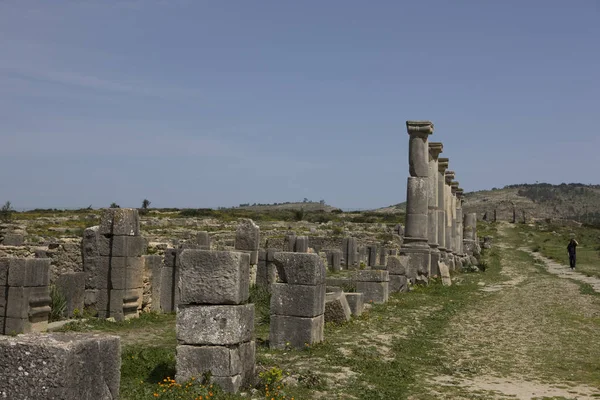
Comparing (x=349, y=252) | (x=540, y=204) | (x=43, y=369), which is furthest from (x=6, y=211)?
(x=540, y=204)

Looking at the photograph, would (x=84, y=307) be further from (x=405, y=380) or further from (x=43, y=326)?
(x=405, y=380)

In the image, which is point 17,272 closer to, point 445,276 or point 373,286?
point 373,286

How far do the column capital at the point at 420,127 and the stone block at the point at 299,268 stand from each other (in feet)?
51.7

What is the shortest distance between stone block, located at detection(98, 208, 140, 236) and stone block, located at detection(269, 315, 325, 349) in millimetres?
5583

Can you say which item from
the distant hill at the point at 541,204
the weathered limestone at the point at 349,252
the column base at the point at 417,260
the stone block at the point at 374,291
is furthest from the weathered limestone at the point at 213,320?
the distant hill at the point at 541,204

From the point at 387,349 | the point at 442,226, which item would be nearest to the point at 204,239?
the point at 442,226

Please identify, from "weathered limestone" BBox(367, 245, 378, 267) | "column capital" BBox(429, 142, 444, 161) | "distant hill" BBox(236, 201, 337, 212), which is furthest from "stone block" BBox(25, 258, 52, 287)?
"distant hill" BBox(236, 201, 337, 212)

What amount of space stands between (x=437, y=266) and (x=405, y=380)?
17.0m

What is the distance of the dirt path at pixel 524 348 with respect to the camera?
1034 centimetres

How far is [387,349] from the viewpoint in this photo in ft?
42.5

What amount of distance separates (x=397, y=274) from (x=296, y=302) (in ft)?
34.8

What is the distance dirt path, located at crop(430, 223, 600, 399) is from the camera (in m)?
10.3

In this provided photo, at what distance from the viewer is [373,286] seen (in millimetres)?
19500

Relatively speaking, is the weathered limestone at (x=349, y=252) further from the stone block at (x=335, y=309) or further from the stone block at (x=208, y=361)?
the stone block at (x=208, y=361)
